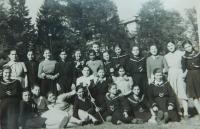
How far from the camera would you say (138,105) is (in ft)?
13.3

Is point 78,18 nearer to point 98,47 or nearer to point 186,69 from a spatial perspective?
point 98,47

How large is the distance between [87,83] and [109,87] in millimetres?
269

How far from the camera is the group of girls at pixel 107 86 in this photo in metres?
3.97

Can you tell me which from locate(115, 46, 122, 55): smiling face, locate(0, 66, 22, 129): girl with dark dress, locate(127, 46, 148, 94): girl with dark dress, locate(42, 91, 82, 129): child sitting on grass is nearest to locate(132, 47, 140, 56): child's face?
locate(127, 46, 148, 94): girl with dark dress

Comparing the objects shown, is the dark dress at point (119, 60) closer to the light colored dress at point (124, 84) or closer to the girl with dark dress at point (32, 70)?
the light colored dress at point (124, 84)

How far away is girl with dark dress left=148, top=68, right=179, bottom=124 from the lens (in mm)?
3980

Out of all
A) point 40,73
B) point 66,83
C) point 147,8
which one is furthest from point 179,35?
point 40,73

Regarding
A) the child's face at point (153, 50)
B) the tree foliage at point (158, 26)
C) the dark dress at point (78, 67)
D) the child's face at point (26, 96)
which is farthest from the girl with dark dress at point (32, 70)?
the child's face at point (153, 50)

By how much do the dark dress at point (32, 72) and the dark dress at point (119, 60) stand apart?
3.05 feet

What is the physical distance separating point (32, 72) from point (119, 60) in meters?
1.06

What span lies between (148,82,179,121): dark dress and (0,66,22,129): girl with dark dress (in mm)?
1576

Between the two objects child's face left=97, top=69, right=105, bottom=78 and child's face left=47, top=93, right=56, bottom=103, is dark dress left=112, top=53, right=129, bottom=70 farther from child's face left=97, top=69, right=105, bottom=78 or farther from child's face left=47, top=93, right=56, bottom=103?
child's face left=47, top=93, right=56, bottom=103

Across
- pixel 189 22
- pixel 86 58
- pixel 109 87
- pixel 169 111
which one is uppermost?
pixel 189 22

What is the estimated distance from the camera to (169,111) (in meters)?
3.97
